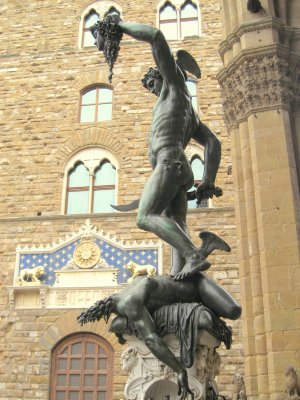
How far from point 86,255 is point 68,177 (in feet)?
8.34

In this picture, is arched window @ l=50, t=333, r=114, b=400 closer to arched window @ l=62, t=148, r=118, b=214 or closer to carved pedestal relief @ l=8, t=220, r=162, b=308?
carved pedestal relief @ l=8, t=220, r=162, b=308

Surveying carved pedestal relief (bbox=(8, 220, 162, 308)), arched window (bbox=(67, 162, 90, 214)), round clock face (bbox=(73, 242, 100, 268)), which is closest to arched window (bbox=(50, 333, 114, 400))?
carved pedestal relief (bbox=(8, 220, 162, 308))

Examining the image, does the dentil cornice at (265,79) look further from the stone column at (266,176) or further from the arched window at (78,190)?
the arched window at (78,190)

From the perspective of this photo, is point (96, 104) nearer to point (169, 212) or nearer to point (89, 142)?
point (89, 142)

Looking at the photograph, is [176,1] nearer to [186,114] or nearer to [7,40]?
[7,40]

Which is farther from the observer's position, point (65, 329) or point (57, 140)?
point (57, 140)

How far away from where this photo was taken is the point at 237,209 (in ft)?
29.5

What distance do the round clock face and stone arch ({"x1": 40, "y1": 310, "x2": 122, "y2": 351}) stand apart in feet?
3.81

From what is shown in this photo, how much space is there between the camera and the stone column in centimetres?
773

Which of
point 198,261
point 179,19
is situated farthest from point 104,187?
point 198,261

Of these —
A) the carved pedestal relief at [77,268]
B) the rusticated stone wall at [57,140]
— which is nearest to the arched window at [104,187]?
the rusticated stone wall at [57,140]

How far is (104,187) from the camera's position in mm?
14891

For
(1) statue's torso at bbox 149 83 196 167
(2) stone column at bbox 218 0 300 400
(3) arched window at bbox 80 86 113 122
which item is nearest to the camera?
(1) statue's torso at bbox 149 83 196 167

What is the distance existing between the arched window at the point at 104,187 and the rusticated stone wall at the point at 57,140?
1.22 ft
